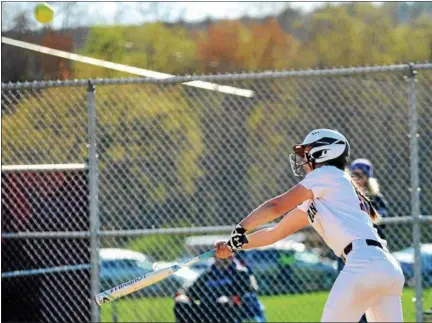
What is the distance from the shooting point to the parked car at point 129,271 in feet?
45.3

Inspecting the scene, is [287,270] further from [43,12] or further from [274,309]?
[43,12]

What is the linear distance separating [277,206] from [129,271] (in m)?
9.06

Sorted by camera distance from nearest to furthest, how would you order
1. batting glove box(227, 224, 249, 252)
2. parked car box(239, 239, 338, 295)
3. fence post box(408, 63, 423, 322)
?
batting glove box(227, 224, 249, 252), fence post box(408, 63, 423, 322), parked car box(239, 239, 338, 295)

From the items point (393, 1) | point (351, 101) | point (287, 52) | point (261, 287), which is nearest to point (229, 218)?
point (261, 287)

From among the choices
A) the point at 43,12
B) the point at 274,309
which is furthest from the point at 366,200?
the point at 274,309

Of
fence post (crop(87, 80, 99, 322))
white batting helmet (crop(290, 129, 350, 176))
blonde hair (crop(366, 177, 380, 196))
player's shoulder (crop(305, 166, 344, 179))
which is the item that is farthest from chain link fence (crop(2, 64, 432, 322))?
player's shoulder (crop(305, 166, 344, 179))

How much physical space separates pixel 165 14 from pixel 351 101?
465cm

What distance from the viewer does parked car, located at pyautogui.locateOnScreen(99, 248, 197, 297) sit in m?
13.8

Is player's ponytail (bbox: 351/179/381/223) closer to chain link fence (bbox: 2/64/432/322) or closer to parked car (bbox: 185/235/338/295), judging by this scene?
chain link fence (bbox: 2/64/432/322)

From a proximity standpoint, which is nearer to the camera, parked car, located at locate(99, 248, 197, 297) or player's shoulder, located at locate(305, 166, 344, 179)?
player's shoulder, located at locate(305, 166, 344, 179)

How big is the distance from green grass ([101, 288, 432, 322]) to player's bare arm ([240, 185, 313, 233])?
5815 millimetres

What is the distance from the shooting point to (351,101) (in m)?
14.6

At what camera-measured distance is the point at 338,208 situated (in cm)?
605

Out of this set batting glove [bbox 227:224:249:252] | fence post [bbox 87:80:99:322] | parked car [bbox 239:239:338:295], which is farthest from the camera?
parked car [bbox 239:239:338:295]
